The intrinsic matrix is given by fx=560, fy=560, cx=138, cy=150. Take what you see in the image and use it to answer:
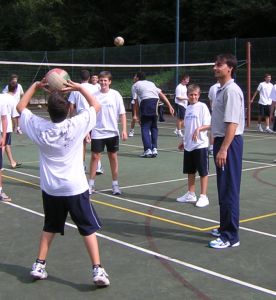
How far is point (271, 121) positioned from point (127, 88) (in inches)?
389

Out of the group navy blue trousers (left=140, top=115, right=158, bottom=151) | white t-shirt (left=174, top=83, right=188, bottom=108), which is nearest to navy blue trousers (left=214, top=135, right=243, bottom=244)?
navy blue trousers (left=140, top=115, right=158, bottom=151)

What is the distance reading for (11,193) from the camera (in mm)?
8688

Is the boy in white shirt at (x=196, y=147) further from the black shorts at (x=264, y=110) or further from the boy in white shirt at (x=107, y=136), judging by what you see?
the black shorts at (x=264, y=110)

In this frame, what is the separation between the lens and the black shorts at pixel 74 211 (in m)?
4.73

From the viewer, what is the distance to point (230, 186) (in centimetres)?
578

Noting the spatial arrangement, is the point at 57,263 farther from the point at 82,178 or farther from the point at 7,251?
the point at 82,178

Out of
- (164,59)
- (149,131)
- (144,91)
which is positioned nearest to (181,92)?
(144,91)

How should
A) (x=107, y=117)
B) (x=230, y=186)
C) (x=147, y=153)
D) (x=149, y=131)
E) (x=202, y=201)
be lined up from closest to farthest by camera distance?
(x=230, y=186) < (x=202, y=201) < (x=107, y=117) < (x=147, y=153) < (x=149, y=131)

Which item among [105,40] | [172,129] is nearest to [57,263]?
[172,129]

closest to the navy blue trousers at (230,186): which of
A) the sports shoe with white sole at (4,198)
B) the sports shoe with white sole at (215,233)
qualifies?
the sports shoe with white sole at (215,233)

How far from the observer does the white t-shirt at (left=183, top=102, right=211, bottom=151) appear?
25.8 ft

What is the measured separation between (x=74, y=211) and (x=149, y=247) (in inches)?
56.6

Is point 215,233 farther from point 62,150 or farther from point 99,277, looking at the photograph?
point 62,150

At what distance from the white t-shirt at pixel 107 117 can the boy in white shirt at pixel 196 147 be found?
116cm
